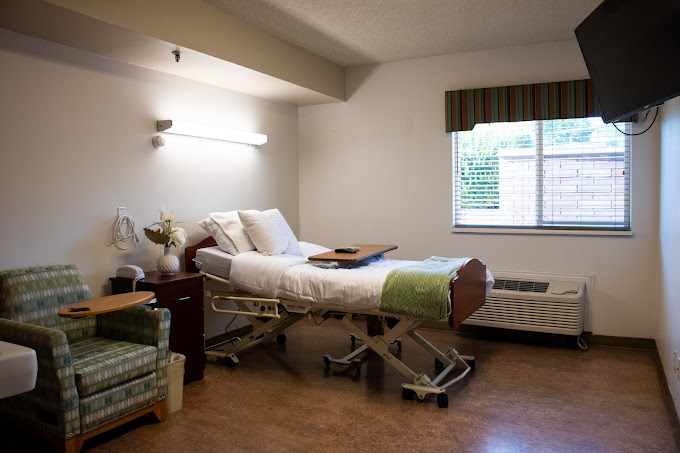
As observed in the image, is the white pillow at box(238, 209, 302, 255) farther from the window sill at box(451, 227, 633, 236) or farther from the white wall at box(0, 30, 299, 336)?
the window sill at box(451, 227, 633, 236)

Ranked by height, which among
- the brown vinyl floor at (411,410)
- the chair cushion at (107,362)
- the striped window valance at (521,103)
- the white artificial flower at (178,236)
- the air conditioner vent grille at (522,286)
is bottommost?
the brown vinyl floor at (411,410)

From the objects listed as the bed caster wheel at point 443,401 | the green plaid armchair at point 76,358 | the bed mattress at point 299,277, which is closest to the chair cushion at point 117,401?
the green plaid armchair at point 76,358

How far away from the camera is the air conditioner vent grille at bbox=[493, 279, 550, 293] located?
4.73 meters

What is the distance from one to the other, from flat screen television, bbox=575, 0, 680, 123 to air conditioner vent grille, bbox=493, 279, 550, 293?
75.1 inches

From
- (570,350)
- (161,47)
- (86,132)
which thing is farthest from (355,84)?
(570,350)

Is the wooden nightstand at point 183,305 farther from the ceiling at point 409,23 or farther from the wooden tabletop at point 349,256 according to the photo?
the ceiling at point 409,23

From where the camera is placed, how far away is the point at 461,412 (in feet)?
10.7

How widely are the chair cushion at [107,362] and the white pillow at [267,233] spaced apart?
1.29m

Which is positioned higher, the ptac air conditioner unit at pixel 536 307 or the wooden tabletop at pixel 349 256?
the wooden tabletop at pixel 349 256

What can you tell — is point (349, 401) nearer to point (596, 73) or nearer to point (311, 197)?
point (596, 73)

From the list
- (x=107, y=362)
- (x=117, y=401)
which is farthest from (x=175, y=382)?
(x=107, y=362)

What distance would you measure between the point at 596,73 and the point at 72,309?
10.4 ft

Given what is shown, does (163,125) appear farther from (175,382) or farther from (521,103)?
(521,103)

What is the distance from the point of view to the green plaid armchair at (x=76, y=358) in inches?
103
